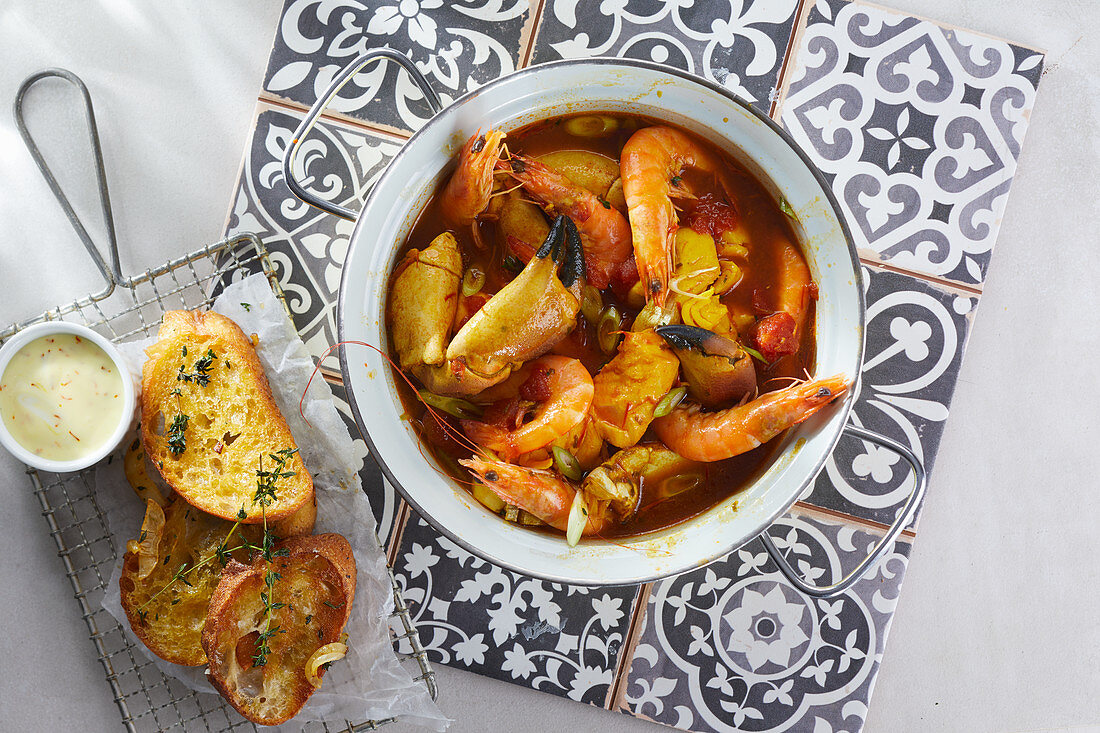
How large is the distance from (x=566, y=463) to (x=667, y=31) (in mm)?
1008

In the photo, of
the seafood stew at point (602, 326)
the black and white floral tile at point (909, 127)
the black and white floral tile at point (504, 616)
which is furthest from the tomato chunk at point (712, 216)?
the black and white floral tile at point (504, 616)

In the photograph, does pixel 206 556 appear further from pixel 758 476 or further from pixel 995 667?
pixel 995 667

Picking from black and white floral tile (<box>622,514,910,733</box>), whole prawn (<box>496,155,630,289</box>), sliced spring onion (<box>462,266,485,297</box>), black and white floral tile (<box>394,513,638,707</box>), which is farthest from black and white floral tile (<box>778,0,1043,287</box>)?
black and white floral tile (<box>394,513,638,707</box>)

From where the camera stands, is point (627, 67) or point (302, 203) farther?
point (302, 203)

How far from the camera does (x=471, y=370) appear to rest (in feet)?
4.59

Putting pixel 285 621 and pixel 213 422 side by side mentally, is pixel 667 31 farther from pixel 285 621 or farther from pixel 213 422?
pixel 285 621

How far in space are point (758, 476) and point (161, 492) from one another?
125cm

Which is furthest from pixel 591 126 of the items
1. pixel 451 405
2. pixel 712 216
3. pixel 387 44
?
pixel 451 405

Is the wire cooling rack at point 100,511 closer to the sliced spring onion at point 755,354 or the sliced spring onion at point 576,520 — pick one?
the sliced spring onion at point 576,520

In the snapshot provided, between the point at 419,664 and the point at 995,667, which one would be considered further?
the point at 995,667

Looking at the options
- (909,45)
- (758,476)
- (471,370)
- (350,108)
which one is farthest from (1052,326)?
(350,108)

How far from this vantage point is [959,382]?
179cm

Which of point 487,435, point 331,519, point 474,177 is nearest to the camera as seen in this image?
point 474,177

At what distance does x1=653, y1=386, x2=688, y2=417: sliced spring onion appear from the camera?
1.49m
